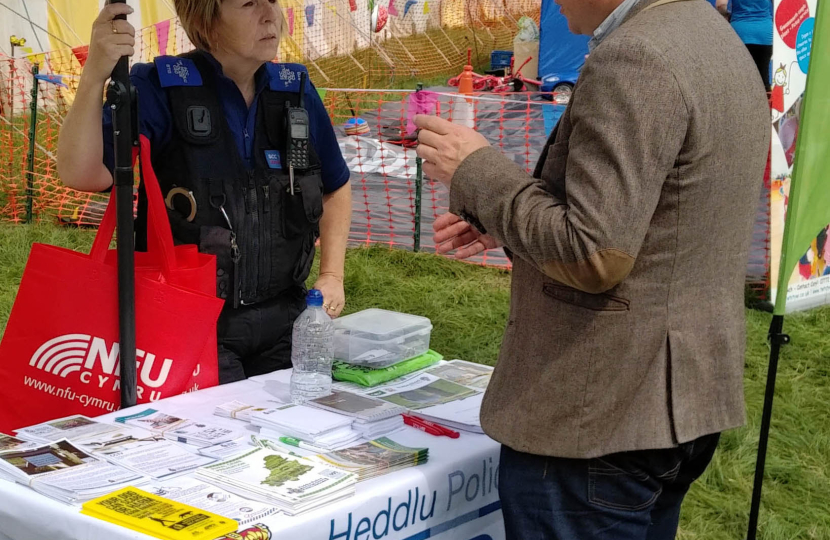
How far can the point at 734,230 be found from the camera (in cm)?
173

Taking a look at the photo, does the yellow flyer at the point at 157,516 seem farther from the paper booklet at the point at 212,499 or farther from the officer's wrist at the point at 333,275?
the officer's wrist at the point at 333,275

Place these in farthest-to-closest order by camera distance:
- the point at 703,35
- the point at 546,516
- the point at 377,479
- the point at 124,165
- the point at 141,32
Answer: the point at 141,32
the point at 124,165
the point at 377,479
the point at 546,516
the point at 703,35

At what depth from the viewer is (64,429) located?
2.09 m

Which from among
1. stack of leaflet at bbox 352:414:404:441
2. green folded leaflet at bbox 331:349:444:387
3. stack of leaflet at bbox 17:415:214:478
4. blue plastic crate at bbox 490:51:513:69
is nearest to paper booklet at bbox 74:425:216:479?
stack of leaflet at bbox 17:415:214:478

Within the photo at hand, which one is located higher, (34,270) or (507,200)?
(507,200)

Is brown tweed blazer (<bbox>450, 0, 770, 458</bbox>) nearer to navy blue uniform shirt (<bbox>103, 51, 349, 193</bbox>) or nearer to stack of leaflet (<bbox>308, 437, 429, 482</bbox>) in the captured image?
stack of leaflet (<bbox>308, 437, 429, 482</bbox>)

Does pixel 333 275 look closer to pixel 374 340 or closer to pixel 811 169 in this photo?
pixel 374 340

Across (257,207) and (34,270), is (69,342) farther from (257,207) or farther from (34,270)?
(257,207)

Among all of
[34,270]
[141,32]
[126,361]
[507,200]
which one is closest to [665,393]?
[507,200]

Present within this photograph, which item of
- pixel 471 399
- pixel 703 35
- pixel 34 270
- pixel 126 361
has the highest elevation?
pixel 703 35

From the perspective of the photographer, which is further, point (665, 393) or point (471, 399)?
point (471, 399)

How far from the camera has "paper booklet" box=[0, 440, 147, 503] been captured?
1778 mm

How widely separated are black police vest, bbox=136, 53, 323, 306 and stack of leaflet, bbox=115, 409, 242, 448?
0.48m

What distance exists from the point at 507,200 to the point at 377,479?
2.16 ft
